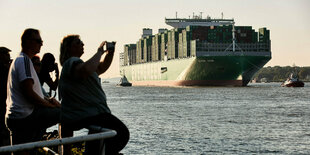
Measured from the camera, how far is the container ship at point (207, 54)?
89.0 metres

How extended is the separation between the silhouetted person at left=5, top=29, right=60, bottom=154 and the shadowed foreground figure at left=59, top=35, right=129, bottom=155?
287 millimetres

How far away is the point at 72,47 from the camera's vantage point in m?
4.26

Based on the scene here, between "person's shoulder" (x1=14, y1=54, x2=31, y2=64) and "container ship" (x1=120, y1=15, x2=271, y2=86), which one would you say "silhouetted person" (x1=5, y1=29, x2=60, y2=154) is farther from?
"container ship" (x1=120, y1=15, x2=271, y2=86)

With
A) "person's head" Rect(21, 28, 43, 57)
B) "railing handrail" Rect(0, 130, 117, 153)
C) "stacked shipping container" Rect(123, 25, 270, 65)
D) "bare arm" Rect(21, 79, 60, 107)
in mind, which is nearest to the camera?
"railing handrail" Rect(0, 130, 117, 153)

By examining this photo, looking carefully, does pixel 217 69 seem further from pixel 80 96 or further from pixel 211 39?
pixel 80 96

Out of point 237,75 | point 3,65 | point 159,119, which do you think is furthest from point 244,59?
point 3,65

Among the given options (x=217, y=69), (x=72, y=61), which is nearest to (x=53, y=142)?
(x=72, y=61)

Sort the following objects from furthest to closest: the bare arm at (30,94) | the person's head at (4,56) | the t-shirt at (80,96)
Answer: the person's head at (4,56) → the bare arm at (30,94) → the t-shirt at (80,96)

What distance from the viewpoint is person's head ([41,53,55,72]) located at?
5930mm

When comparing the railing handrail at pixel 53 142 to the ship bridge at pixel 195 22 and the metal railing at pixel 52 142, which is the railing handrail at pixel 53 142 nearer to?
the metal railing at pixel 52 142

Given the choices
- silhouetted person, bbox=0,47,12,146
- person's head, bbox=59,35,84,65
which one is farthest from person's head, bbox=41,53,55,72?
person's head, bbox=59,35,84,65

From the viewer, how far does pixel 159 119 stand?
31.2 metres

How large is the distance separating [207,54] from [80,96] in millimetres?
93372

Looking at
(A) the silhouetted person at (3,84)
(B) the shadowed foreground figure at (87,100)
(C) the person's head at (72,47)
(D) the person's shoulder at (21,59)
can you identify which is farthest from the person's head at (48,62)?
(B) the shadowed foreground figure at (87,100)
